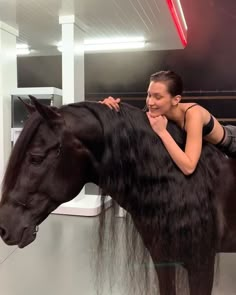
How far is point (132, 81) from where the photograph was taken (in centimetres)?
524

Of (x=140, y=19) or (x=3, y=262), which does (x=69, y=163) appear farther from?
(x=140, y=19)

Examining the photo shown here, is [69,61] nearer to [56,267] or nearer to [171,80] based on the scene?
[56,267]

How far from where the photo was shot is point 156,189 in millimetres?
1047

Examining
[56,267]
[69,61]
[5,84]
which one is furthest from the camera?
[5,84]

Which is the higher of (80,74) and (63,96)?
(80,74)

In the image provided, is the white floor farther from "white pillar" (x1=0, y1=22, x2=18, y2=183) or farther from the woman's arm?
"white pillar" (x1=0, y1=22, x2=18, y2=183)

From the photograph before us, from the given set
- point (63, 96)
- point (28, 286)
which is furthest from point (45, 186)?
point (63, 96)

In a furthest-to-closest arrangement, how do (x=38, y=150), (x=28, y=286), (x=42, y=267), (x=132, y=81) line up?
(x=132, y=81), (x=42, y=267), (x=28, y=286), (x=38, y=150)

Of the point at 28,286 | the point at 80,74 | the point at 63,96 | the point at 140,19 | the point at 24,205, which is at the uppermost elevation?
the point at 140,19

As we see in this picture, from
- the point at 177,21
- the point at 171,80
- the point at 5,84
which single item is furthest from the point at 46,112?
the point at 177,21

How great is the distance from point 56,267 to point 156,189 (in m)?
1.41

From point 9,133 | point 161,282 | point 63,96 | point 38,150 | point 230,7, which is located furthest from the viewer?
point 230,7

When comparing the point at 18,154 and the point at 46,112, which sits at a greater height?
the point at 46,112

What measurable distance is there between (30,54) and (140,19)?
93.2 inches
